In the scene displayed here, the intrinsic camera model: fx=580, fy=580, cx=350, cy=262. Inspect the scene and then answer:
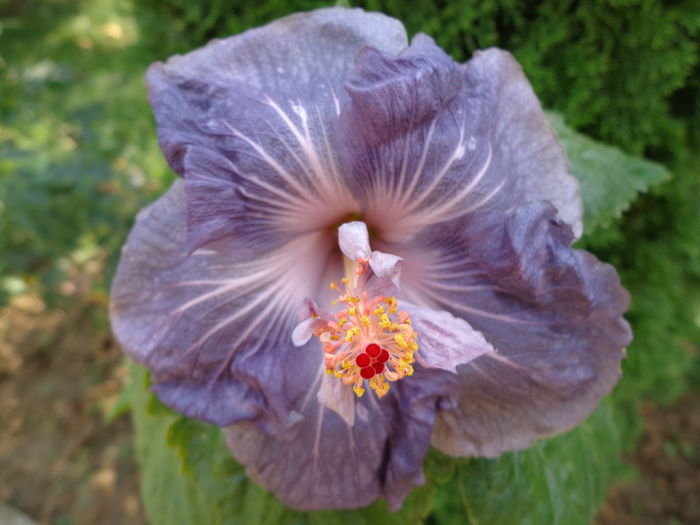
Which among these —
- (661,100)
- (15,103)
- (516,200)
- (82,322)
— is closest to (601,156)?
(516,200)

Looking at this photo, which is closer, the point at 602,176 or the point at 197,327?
the point at 197,327

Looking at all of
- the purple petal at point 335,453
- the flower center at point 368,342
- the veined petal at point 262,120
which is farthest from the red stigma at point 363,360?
the veined petal at point 262,120

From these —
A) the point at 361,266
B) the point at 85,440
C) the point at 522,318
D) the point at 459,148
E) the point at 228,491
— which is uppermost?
the point at 459,148

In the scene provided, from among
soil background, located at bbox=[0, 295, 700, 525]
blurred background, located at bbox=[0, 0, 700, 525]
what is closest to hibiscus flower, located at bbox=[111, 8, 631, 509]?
blurred background, located at bbox=[0, 0, 700, 525]

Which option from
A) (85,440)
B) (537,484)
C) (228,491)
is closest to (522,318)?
(537,484)

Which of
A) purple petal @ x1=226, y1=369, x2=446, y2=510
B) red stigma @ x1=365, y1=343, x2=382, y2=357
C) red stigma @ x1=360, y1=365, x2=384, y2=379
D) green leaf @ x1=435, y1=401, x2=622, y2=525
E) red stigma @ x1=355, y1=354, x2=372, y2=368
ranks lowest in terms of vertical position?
green leaf @ x1=435, y1=401, x2=622, y2=525

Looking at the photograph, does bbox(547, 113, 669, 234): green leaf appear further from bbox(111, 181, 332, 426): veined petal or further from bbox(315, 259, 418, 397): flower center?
bbox(111, 181, 332, 426): veined petal

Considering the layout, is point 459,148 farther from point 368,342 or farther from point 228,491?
point 228,491

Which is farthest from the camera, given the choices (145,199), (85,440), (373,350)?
(85,440)
